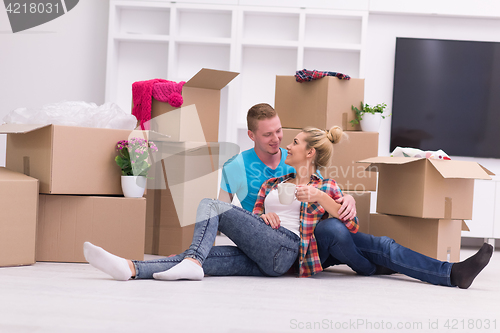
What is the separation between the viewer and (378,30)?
A: 3.36m

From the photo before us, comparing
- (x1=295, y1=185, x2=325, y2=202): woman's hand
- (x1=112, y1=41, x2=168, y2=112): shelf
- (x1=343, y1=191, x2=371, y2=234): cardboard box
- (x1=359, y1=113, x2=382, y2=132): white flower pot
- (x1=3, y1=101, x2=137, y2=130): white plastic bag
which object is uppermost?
(x1=112, y1=41, x2=168, y2=112): shelf

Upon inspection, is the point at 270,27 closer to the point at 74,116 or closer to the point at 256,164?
the point at 256,164

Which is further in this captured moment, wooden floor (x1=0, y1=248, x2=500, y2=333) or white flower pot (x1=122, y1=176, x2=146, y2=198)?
white flower pot (x1=122, y1=176, x2=146, y2=198)

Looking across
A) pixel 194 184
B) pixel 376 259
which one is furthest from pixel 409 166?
pixel 194 184

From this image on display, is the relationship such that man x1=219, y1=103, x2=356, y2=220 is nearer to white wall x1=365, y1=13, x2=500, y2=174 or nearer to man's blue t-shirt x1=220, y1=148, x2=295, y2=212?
man's blue t-shirt x1=220, y1=148, x2=295, y2=212

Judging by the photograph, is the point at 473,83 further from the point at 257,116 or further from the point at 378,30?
the point at 257,116

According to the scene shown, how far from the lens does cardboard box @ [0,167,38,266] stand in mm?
1757

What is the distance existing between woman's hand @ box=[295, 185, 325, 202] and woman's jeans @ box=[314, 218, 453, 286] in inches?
4.8

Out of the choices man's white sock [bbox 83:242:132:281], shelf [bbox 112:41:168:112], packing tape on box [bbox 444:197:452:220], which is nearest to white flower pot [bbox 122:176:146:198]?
man's white sock [bbox 83:242:132:281]

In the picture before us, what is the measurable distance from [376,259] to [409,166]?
0.46 meters

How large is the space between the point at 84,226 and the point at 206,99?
0.83m

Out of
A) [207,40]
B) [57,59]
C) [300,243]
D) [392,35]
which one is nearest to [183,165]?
[300,243]

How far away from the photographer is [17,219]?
5.84ft

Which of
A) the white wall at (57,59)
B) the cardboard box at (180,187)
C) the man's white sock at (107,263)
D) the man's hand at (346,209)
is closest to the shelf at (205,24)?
the white wall at (57,59)
